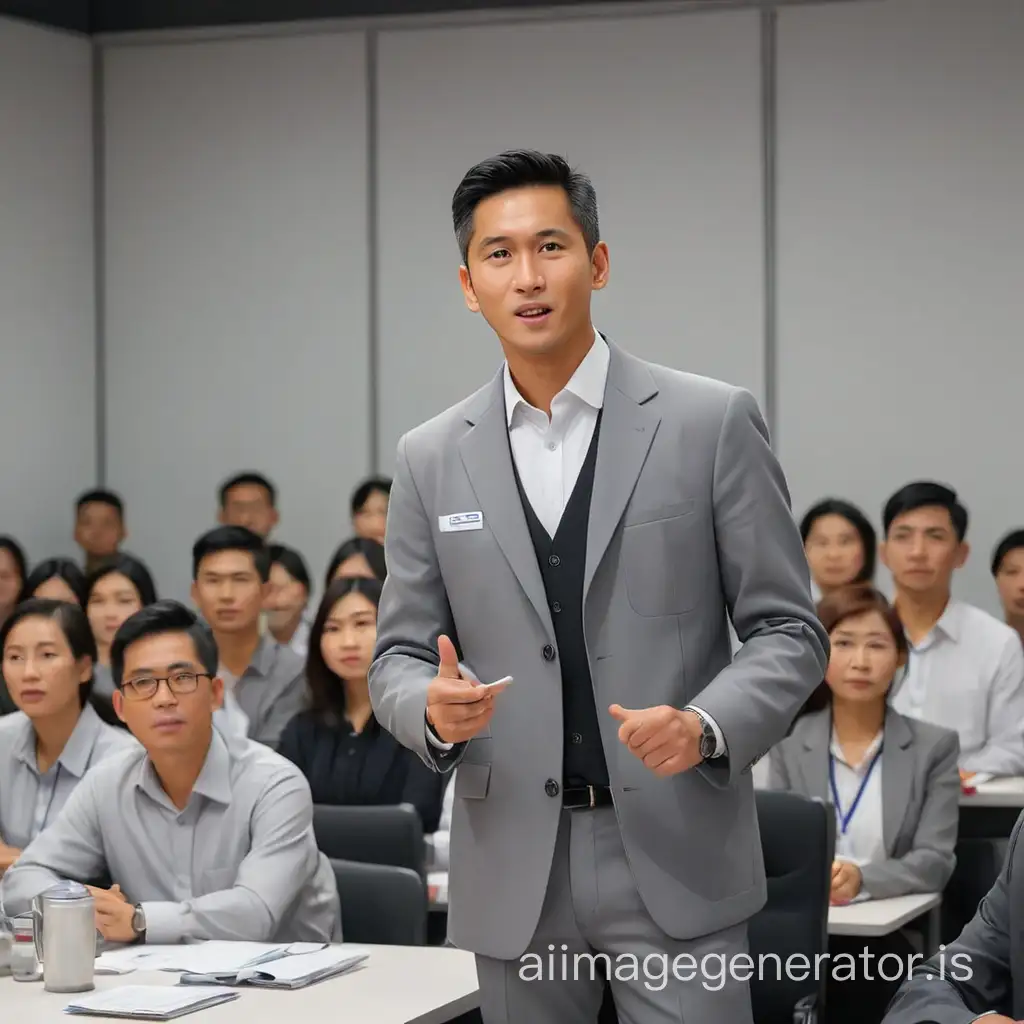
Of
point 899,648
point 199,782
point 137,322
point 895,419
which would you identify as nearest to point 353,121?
point 137,322

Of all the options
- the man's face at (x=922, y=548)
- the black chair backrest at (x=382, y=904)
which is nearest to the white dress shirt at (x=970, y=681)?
the man's face at (x=922, y=548)

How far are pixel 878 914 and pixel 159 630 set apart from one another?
1637 mm

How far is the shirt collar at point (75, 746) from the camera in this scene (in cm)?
412

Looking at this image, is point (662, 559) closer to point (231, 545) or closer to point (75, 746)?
point (75, 746)

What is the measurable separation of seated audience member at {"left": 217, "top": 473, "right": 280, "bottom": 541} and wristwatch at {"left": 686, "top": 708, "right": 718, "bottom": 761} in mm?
5238

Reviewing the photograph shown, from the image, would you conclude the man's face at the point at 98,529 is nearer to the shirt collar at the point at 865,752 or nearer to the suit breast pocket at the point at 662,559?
the shirt collar at the point at 865,752

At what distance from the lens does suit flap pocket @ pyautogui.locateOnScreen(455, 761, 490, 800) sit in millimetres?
2064

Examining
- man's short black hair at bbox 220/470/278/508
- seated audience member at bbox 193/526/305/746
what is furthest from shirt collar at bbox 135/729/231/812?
man's short black hair at bbox 220/470/278/508

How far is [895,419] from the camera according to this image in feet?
22.7

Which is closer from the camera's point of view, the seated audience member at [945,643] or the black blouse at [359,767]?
the black blouse at [359,767]

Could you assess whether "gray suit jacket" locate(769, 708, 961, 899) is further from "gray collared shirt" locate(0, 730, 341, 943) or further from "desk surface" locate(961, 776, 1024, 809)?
"gray collared shirt" locate(0, 730, 341, 943)

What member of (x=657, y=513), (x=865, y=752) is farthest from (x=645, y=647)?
(x=865, y=752)

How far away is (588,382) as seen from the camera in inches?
83.0

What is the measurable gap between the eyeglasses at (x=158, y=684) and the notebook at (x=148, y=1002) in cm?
85
